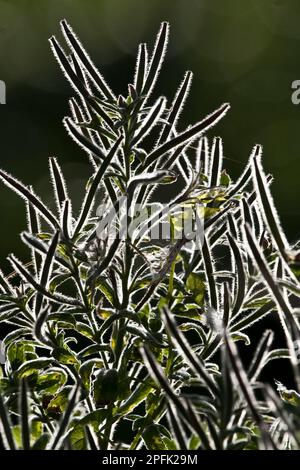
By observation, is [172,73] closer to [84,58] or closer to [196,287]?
[84,58]

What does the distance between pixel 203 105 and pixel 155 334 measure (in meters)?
6.98

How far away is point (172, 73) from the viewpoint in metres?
8.42

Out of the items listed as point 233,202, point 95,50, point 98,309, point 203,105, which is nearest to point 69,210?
point 98,309

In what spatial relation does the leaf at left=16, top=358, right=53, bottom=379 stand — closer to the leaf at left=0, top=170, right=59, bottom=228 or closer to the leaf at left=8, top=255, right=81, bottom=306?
the leaf at left=8, top=255, right=81, bottom=306

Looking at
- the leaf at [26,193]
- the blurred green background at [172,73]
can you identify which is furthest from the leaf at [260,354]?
the blurred green background at [172,73]

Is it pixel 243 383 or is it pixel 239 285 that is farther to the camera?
pixel 239 285

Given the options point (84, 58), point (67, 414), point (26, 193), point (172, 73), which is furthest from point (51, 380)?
point (172, 73)

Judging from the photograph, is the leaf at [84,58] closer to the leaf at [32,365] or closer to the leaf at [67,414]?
the leaf at [32,365]

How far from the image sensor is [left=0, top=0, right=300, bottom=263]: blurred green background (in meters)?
7.37

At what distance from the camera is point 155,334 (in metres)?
1.23

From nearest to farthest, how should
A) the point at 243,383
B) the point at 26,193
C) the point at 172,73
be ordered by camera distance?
the point at 243,383, the point at 26,193, the point at 172,73

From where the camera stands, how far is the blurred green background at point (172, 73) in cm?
737

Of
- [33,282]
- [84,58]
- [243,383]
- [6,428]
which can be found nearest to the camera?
[243,383]
